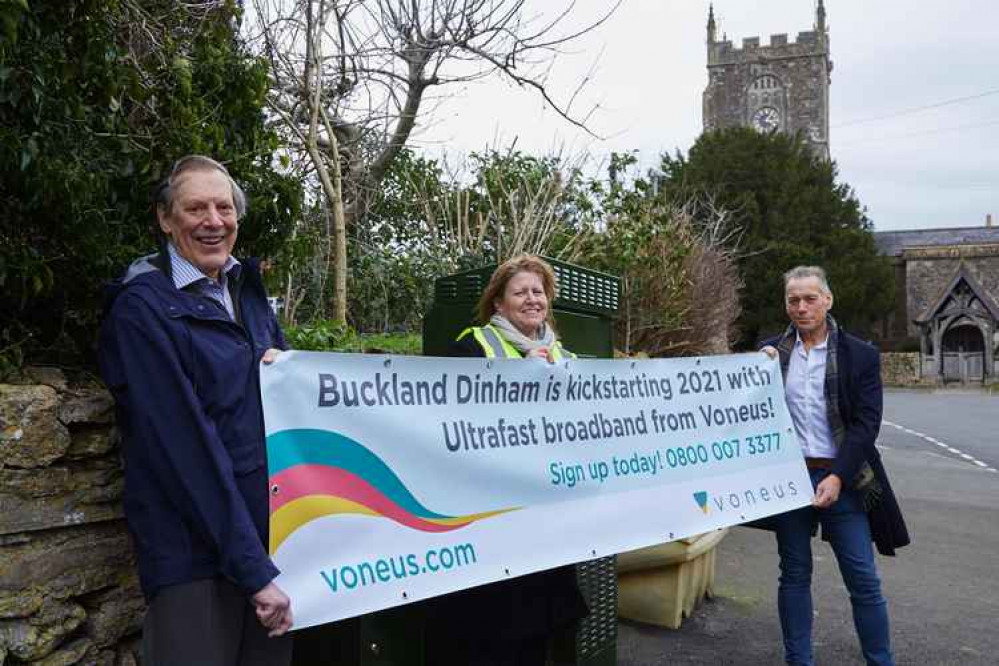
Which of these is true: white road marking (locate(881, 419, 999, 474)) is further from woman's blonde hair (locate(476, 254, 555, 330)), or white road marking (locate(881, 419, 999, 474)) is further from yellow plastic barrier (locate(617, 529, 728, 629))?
woman's blonde hair (locate(476, 254, 555, 330))

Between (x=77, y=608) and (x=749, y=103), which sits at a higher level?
(x=749, y=103)

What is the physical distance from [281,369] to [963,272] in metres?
49.8

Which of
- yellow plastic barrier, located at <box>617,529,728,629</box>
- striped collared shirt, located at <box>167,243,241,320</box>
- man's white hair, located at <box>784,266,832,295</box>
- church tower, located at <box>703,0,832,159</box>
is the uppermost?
church tower, located at <box>703,0,832,159</box>

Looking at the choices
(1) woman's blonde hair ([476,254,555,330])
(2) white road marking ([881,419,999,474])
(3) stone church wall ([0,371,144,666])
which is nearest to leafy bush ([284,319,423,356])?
(1) woman's blonde hair ([476,254,555,330])

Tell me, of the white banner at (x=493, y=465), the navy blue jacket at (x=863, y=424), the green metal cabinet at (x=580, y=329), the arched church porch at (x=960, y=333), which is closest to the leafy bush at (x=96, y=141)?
the green metal cabinet at (x=580, y=329)

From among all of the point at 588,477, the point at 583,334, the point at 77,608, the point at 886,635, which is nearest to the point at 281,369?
the point at 77,608

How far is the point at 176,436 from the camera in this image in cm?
223

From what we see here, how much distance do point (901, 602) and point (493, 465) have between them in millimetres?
3950

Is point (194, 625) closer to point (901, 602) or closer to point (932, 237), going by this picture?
point (901, 602)

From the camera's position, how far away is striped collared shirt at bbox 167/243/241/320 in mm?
2469

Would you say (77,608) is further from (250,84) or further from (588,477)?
(250,84)

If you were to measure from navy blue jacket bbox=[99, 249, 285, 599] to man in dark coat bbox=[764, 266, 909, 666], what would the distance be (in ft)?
8.98

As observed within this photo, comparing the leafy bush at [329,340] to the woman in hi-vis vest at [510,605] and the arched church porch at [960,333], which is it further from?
the arched church porch at [960,333]

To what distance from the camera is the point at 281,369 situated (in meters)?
2.60
